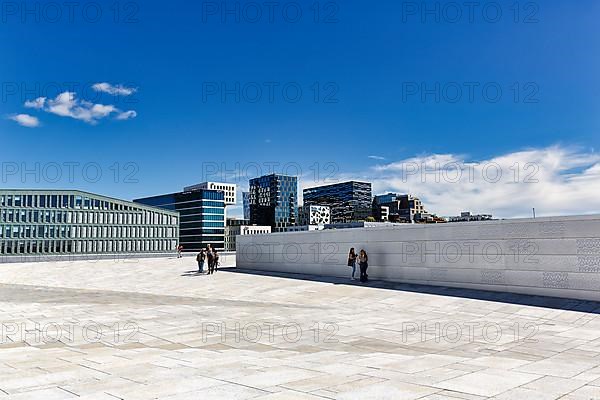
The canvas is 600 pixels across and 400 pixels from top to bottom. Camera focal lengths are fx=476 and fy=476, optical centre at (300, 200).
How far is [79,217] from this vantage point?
110m

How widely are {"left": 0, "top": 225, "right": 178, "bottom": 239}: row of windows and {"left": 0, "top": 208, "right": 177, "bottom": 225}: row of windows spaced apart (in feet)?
4.16

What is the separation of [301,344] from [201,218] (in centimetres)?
15883

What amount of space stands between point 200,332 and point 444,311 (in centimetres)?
837

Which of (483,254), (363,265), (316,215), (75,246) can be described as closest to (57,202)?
(75,246)

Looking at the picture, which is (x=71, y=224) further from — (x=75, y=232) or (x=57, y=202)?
(x=57, y=202)

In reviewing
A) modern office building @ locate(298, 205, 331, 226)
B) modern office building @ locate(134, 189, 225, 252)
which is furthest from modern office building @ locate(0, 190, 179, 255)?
modern office building @ locate(298, 205, 331, 226)

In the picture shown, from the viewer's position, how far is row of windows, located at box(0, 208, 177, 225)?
3980 inches

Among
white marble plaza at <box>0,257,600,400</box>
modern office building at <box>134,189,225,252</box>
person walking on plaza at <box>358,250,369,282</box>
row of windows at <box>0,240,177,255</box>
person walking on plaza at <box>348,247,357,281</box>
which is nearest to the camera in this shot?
white marble plaza at <box>0,257,600,400</box>

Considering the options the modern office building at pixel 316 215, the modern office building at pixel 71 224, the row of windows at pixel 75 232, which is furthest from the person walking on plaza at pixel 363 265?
the modern office building at pixel 316 215

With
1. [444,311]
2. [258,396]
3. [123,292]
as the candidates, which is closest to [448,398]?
[258,396]

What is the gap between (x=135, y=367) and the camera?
876 centimetres

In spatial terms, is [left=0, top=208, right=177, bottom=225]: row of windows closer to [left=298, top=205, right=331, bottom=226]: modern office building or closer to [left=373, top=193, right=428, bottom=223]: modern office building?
[left=298, top=205, right=331, bottom=226]: modern office building

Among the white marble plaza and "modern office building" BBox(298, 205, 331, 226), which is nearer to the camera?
the white marble plaza

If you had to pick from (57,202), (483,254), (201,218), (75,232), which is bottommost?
(483,254)
